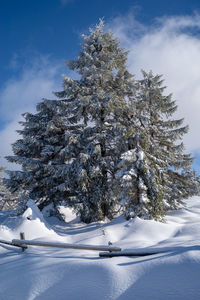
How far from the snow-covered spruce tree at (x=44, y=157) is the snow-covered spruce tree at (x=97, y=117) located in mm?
1059

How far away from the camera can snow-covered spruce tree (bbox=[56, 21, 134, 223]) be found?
526 inches

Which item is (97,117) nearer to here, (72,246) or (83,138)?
(83,138)

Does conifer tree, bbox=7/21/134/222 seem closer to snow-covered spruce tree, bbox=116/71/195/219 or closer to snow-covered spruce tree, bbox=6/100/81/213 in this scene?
snow-covered spruce tree, bbox=6/100/81/213

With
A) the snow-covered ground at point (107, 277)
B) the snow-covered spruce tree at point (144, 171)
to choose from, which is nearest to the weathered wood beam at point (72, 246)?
the snow-covered ground at point (107, 277)

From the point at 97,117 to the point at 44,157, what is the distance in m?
5.17

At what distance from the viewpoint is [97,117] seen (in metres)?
14.3

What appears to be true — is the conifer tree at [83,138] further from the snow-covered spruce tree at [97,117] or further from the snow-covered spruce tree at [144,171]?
the snow-covered spruce tree at [144,171]

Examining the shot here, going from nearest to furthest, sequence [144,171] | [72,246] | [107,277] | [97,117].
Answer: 1. [107,277]
2. [72,246]
3. [144,171]
4. [97,117]

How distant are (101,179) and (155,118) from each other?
26.2ft

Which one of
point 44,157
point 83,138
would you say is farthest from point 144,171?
point 44,157

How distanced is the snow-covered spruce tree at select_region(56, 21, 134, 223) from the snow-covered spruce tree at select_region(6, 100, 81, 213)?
1059 millimetres

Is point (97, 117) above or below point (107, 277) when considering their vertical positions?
above

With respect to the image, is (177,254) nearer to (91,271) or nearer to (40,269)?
(91,271)

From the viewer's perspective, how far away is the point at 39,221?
36.8 ft
